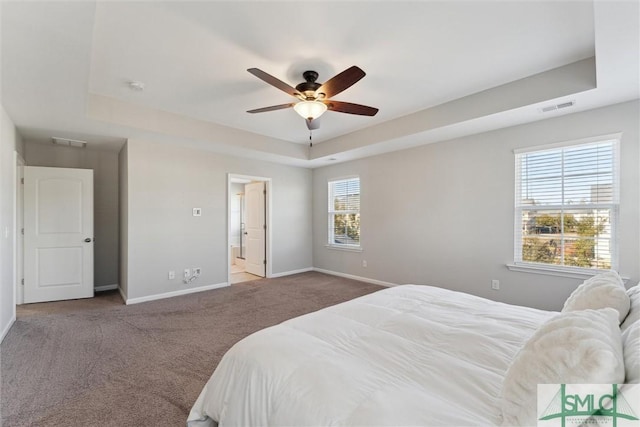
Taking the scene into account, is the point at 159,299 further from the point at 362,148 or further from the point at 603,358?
the point at 603,358

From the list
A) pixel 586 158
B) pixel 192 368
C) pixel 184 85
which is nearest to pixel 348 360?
pixel 192 368

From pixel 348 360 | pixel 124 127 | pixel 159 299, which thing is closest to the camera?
pixel 348 360

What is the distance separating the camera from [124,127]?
3.67m

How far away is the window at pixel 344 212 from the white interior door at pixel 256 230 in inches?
57.6

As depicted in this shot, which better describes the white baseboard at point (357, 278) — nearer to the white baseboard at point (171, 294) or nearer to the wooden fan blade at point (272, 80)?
the white baseboard at point (171, 294)

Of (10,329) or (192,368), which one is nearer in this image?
(192,368)

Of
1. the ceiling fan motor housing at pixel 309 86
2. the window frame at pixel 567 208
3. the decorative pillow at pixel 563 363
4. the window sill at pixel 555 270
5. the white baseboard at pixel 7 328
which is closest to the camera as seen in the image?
the decorative pillow at pixel 563 363

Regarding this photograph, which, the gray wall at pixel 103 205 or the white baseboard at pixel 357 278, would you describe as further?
the white baseboard at pixel 357 278

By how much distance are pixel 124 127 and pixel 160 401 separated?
3235mm

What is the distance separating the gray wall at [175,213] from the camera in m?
4.25

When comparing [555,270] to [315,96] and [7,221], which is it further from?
[7,221]

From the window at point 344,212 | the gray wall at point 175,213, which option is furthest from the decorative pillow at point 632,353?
the gray wall at point 175,213

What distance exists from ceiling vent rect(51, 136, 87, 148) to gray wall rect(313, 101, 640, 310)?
14.8ft

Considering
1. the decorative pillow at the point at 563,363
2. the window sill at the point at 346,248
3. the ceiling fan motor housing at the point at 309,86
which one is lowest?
the window sill at the point at 346,248
